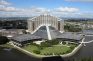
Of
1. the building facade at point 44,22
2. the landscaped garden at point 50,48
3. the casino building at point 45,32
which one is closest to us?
the landscaped garden at point 50,48

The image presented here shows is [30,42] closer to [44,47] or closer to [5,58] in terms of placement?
[44,47]

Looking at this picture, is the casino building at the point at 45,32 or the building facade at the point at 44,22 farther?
the building facade at the point at 44,22

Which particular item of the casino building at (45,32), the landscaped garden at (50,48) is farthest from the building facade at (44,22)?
the landscaped garden at (50,48)

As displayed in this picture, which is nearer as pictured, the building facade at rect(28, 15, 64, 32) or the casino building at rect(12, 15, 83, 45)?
the casino building at rect(12, 15, 83, 45)

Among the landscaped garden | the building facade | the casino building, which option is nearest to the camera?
the landscaped garden

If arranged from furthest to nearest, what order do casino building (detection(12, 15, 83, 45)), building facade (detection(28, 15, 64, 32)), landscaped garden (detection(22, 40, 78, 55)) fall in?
building facade (detection(28, 15, 64, 32)), casino building (detection(12, 15, 83, 45)), landscaped garden (detection(22, 40, 78, 55))

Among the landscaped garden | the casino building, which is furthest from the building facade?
the landscaped garden

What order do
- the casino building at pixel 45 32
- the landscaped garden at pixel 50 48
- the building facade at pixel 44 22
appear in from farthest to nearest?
the building facade at pixel 44 22 → the casino building at pixel 45 32 → the landscaped garden at pixel 50 48

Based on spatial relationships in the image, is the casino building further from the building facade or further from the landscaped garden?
the landscaped garden

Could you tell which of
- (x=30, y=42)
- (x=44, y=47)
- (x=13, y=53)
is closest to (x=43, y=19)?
(x=30, y=42)

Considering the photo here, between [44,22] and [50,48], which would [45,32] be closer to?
[44,22]

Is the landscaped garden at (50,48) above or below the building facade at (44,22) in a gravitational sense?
below

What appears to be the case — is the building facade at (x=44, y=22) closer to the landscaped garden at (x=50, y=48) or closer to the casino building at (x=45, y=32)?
the casino building at (x=45, y=32)
